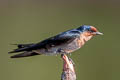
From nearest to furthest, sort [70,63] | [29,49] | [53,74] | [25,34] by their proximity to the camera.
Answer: [70,63] → [29,49] → [53,74] → [25,34]

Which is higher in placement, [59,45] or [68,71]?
[59,45]

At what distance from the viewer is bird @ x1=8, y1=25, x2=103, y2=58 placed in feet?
9.14

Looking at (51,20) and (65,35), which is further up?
(51,20)

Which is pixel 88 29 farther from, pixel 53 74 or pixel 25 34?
pixel 25 34

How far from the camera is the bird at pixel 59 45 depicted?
2.79 meters

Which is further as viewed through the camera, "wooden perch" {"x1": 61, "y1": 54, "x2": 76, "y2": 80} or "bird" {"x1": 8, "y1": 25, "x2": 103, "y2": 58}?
"bird" {"x1": 8, "y1": 25, "x2": 103, "y2": 58}

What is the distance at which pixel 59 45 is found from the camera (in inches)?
114

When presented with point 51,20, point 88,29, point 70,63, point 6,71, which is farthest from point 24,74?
point 70,63

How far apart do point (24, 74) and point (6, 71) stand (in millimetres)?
204

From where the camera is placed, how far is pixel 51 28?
6660mm

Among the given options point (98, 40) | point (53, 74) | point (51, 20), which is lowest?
point (53, 74)

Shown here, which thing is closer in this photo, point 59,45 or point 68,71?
point 68,71

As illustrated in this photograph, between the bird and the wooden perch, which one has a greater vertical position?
the bird

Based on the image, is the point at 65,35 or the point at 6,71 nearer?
the point at 65,35
